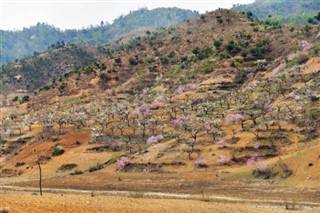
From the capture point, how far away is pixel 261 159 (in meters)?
65.3

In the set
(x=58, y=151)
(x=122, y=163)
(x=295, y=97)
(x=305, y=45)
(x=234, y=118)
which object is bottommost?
(x=122, y=163)

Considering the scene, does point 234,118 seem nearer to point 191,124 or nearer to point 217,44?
point 191,124

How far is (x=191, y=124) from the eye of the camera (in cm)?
8850

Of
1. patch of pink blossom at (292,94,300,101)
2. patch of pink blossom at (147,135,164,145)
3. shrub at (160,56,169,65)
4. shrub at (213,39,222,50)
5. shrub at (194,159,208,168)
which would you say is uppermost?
shrub at (213,39,222,50)

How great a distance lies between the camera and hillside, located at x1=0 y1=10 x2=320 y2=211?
58406mm

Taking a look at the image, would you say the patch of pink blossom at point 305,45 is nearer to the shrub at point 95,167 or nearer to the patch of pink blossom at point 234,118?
the patch of pink blossom at point 234,118

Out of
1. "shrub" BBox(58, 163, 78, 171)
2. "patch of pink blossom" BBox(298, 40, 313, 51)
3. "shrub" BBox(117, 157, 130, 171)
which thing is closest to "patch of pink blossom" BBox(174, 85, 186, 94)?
"patch of pink blossom" BBox(298, 40, 313, 51)

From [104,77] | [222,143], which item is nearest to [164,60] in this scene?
[104,77]

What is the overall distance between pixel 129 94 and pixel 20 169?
200 feet

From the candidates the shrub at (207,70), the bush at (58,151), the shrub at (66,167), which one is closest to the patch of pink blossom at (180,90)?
the shrub at (207,70)

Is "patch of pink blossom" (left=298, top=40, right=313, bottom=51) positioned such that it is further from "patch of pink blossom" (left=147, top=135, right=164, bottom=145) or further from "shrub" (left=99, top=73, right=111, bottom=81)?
"shrub" (left=99, top=73, right=111, bottom=81)

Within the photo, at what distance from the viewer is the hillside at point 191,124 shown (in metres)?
58.4

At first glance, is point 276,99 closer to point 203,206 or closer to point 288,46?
point 288,46

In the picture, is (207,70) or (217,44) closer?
Answer: (207,70)
